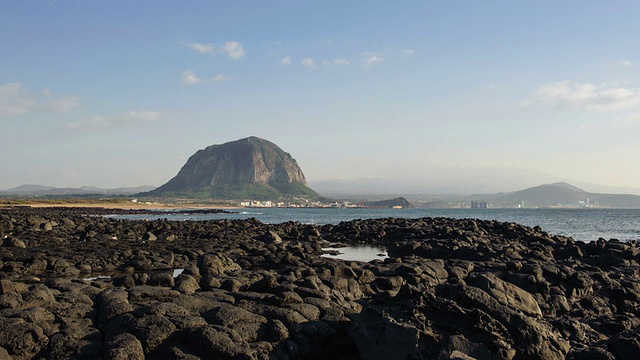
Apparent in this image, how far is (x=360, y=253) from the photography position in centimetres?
3319

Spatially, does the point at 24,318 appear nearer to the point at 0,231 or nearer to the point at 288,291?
the point at 288,291

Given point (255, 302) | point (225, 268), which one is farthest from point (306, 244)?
point (255, 302)

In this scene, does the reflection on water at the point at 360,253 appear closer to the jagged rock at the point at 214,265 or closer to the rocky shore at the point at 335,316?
the jagged rock at the point at 214,265

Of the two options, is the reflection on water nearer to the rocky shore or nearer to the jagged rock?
the jagged rock

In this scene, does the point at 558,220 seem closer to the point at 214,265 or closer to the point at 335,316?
the point at 214,265

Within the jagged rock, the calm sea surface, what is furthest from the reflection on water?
the calm sea surface

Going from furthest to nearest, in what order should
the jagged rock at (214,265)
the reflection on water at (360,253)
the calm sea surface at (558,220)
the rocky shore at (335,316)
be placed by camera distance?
the calm sea surface at (558,220)
the reflection on water at (360,253)
the jagged rock at (214,265)
the rocky shore at (335,316)

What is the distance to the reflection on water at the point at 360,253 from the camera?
29.9 metres

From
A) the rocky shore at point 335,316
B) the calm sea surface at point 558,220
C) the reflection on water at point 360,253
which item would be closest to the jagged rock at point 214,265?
the rocky shore at point 335,316

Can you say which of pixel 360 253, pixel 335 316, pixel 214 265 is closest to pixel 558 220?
pixel 360 253

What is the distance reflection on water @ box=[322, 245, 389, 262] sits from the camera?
2991cm

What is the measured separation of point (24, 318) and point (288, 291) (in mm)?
Result: 6037

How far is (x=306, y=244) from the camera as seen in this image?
3425cm

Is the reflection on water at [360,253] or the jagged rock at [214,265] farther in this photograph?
the reflection on water at [360,253]
